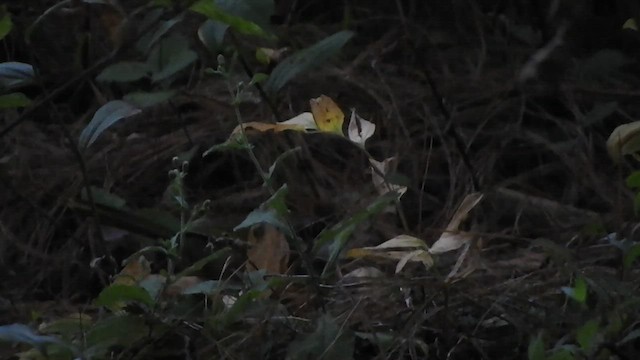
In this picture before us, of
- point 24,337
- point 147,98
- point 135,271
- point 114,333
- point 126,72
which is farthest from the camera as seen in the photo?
point 126,72

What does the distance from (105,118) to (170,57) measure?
0.18m

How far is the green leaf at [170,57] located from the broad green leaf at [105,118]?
0.26 feet

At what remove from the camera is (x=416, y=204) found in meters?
1.22

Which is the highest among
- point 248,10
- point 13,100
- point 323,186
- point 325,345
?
point 248,10

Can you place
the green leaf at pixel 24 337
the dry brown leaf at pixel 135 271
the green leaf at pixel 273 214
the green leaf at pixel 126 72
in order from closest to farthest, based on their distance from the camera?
the green leaf at pixel 24 337 < the green leaf at pixel 273 214 < the dry brown leaf at pixel 135 271 < the green leaf at pixel 126 72

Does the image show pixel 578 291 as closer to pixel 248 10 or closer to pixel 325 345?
pixel 325 345

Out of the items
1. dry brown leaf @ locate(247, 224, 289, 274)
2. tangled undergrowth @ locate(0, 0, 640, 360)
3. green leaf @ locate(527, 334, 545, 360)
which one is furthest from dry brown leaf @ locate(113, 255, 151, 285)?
green leaf @ locate(527, 334, 545, 360)

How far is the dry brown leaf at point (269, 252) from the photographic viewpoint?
1013 mm

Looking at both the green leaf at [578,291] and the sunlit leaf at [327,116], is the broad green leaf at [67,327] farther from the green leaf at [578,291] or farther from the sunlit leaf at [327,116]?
the green leaf at [578,291]

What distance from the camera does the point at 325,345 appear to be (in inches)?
33.1

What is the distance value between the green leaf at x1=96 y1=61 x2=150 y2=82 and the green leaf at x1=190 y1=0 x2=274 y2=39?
264 mm

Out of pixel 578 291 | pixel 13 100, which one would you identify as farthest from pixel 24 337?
pixel 578 291

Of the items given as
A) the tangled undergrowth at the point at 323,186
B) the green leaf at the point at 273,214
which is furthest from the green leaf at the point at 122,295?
the green leaf at the point at 273,214

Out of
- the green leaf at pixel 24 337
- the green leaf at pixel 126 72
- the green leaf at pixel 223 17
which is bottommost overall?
the green leaf at pixel 126 72
